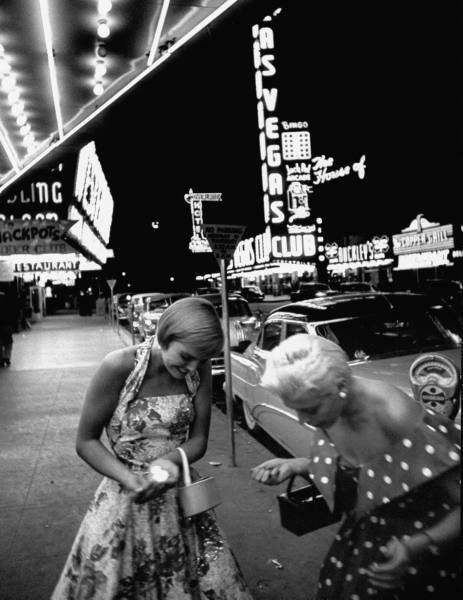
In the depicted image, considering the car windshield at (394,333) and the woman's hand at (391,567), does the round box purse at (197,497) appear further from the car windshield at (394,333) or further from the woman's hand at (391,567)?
the car windshield at (394,333)

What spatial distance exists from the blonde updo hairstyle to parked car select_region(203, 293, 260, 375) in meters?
5.21

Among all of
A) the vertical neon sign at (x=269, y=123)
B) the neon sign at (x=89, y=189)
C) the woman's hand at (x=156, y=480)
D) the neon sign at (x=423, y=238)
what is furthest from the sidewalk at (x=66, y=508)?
the neon sign at (x=423, y=238)

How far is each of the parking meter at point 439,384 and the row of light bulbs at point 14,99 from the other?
17.4 feet

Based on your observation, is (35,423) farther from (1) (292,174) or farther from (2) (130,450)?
(1) (292,174)

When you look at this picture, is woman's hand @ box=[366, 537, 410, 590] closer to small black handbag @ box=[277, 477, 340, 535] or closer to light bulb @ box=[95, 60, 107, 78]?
small black handbag @ box=[277, 477, 340, 535]

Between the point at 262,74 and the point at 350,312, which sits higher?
the point at 262,74

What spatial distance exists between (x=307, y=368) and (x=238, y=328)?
11.3 m

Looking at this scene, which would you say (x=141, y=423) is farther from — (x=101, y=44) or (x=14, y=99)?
(x=14, y=99)

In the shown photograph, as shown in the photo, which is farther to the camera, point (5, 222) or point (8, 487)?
point (5, 222)

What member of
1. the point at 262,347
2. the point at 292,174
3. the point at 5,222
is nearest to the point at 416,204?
the point at 292,174

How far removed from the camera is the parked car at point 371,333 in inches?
210

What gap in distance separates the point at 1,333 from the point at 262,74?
25998 millimetres

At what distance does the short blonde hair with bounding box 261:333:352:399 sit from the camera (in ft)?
6.05

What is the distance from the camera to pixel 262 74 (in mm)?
35500
